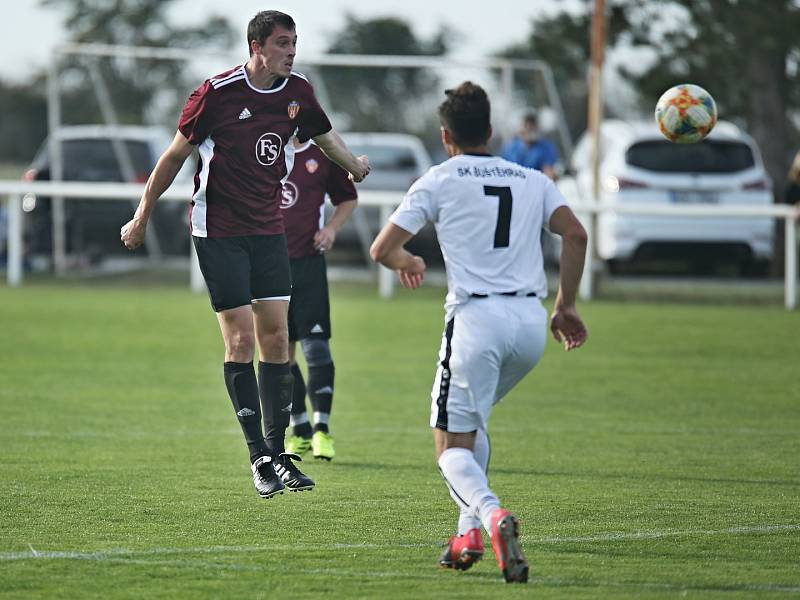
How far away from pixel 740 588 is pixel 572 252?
147 cm

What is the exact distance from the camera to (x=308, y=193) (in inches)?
376

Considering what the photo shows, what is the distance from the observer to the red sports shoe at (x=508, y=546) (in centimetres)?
556

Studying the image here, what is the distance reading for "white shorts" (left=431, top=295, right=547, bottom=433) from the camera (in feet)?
19.4

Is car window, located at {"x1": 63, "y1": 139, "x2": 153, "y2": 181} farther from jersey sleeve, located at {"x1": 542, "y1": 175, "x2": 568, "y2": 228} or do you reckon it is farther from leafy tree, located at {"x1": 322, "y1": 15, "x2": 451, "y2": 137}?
jersey sleeve, located at {"x1": 542, "y1": 175, "x2": 568, "y2": 228}

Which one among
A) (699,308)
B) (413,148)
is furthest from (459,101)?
(413,148)

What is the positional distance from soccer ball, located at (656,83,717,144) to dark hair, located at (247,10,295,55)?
268cm

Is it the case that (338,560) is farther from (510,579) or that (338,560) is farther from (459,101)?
(459,101)

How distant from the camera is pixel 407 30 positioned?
3591 cm

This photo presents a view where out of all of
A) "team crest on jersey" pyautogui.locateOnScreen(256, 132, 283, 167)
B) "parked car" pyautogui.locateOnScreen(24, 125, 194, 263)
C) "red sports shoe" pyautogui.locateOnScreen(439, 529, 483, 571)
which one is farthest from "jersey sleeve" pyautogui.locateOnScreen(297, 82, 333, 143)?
"parked car" pyautogui.locateOnScreen(24, 125, 194, 263)

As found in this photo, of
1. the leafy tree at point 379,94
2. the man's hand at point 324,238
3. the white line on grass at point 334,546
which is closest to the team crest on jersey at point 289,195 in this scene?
the man's hand at point 324,238

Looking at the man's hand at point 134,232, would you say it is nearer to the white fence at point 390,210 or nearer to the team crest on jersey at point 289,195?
the team crest on jersey at point 289,195

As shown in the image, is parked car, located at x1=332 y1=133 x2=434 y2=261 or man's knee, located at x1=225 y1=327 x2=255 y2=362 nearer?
man's knee, located at x1=225 y1=327 x2=255 y2=362

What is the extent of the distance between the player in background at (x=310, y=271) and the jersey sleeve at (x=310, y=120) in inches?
57.6

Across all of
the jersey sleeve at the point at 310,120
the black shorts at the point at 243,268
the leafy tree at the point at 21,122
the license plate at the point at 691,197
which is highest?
the jersey sleeve at the point at 310,120
